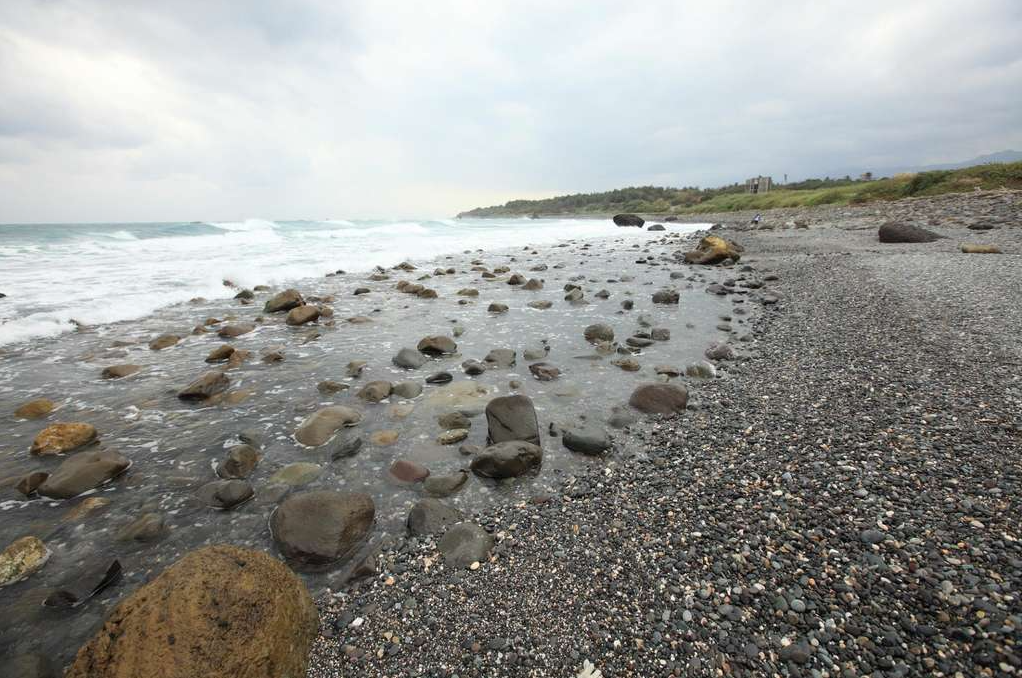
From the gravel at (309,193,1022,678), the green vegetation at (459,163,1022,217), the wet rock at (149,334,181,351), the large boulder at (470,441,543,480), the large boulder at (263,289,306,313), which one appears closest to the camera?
the gravel at (309,193,1022,678)

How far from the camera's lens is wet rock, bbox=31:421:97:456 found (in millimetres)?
4770

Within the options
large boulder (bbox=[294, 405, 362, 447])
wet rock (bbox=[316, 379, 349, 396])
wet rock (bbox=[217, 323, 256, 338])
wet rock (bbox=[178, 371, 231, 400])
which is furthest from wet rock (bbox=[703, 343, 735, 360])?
wet rock (bbox=[217, 323, 256, 338])

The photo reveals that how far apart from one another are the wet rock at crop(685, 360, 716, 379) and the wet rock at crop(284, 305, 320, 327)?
8893mm

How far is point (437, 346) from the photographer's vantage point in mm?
8156

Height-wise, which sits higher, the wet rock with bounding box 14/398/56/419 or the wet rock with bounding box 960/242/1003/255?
the wet rock with bounding box 960/242/1003/255

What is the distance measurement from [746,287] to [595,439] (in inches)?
422

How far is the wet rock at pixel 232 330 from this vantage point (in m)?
9.37

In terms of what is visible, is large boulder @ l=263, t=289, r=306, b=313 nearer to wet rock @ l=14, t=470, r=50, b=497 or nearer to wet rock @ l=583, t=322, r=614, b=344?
wet rock @ l=14, t=470, r=50, b=497

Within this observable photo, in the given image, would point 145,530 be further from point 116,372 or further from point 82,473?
point 116,372

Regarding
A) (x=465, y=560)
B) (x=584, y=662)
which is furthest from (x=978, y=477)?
(x=465, y=560)

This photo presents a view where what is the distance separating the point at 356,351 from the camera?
8359 millimetres

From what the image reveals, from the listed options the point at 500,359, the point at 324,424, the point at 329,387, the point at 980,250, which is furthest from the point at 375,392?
the point at 980,250

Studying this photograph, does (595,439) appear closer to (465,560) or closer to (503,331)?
(465,560)

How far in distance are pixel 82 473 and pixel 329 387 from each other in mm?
2800
